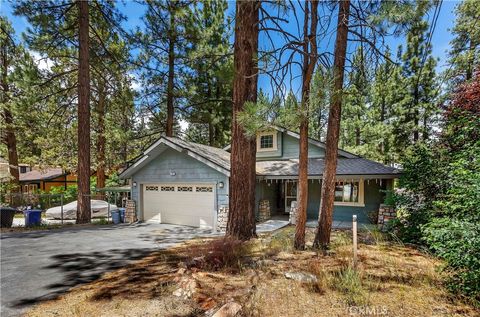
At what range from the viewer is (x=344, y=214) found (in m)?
11.1

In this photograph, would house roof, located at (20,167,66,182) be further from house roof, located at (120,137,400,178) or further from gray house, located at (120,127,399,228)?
gray house, located at (120,127,399,228)

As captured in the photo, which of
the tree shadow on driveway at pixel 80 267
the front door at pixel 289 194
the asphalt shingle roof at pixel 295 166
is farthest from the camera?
the front door at pixel 289 194

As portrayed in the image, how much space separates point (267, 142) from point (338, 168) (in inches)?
188

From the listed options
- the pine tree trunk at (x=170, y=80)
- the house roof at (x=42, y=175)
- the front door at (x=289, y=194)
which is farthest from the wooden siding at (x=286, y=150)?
the house roof at (x=42, y=175)

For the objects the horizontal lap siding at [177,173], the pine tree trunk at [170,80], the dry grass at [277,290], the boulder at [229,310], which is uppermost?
the pine tree trunk at [170,80]

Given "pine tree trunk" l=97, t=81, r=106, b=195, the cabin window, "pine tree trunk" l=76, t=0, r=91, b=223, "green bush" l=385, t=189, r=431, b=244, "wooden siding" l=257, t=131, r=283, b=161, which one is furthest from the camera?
"pine tree trunk" l=97, t=81, r=106, b=195

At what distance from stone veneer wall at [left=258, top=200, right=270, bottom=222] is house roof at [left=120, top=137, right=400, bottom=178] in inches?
61.7

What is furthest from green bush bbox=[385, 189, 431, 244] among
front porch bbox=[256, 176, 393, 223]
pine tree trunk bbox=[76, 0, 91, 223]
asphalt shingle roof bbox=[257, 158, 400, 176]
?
pine tree trunk bbox=[76, 0, 91, 223]

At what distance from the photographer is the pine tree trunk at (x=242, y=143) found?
6754mm

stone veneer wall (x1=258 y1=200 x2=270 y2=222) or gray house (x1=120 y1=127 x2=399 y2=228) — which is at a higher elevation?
gray house (x1=120 y1=127 x2=399 y2=228)

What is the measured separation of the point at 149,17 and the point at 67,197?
15178 mm

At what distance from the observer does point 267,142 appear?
47.3 ft

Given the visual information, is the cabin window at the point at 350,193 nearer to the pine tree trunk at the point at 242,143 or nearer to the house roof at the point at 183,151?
the house roof at the point at 183,151

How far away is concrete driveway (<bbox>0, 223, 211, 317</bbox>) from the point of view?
4273 millimetres
